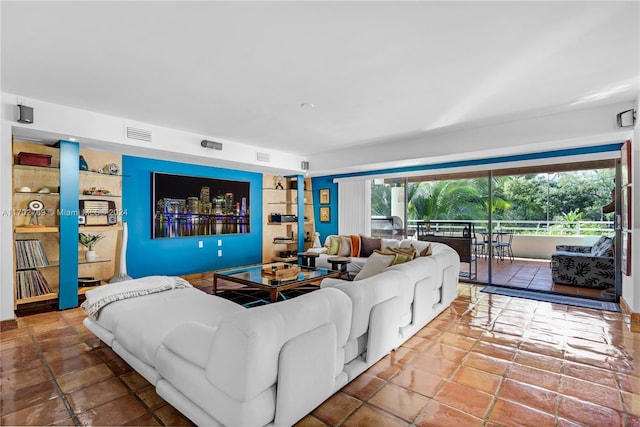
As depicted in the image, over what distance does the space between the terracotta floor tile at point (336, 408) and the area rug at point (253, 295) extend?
A: 2.09 meters

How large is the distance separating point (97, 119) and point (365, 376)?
4099mm

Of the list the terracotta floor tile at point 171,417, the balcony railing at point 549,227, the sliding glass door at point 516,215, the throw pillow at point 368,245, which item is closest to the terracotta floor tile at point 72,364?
the terracotta floor tile at point 171,417

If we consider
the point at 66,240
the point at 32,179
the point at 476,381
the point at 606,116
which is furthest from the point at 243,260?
the point at 606,116

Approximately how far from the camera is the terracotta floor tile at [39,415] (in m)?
1.79

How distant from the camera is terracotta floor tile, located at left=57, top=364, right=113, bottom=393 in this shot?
2.14 meters

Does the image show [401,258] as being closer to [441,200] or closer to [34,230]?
[441,200]

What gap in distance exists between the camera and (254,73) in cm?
271

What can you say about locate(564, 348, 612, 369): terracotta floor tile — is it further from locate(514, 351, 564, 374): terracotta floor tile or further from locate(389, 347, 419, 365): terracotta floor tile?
locate(389, 347, 419, 365): terracotta floor tile

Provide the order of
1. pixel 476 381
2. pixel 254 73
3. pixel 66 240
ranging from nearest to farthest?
1. pixel 476 381
2. pixel 254 73
3. pixel 66 240

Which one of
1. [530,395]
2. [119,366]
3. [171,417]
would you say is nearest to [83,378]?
[119,366]

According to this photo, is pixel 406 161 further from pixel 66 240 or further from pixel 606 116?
pixel 66 240

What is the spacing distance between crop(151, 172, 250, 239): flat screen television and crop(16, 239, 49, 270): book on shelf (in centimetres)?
147

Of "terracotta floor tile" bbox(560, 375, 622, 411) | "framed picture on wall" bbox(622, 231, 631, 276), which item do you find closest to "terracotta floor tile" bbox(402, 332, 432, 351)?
"terracotta floor tile" bbox(560, 375, 622, 411)

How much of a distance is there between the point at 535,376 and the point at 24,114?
5.21 metres
